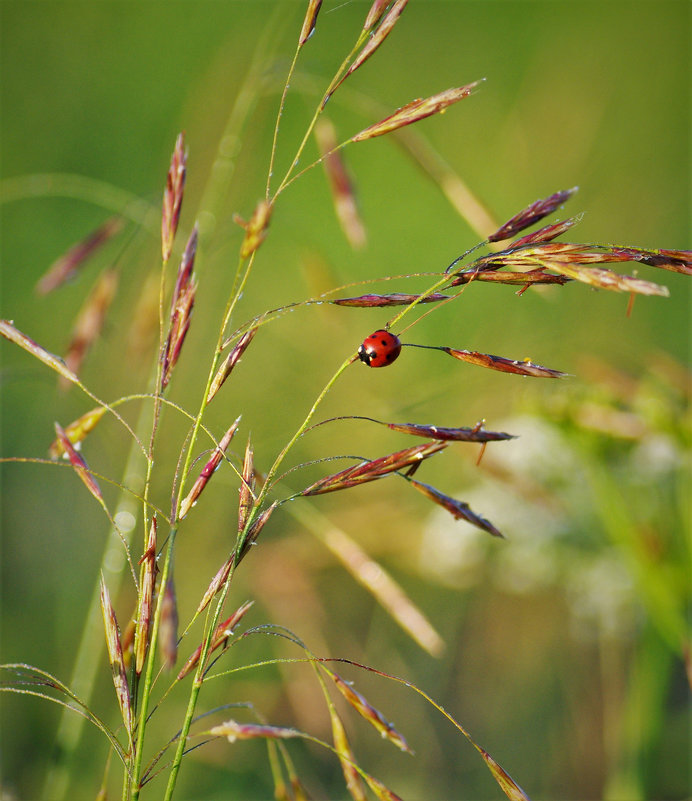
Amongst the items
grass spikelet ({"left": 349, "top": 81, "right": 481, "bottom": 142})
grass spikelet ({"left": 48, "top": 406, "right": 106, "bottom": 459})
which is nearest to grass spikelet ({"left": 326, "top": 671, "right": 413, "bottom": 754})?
grass spikelet ({"left": 48, "top": 406, "right": 106, "bottom": 459})

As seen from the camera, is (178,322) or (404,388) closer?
(178,322)

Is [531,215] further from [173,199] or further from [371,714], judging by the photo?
[371,714]

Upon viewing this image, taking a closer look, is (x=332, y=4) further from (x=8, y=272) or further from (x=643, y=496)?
(x=643, y=496)

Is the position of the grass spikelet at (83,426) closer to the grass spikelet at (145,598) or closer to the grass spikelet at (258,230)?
the grass spikelet at (145,598)

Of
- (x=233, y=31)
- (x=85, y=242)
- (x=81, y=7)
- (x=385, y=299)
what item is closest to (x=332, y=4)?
(x=233, y=31)

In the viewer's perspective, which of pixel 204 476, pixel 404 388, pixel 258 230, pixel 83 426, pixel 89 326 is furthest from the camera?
pixel 404 388

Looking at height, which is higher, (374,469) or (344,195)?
(344,195)

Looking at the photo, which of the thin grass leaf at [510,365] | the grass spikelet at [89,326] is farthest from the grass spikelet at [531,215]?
the grass spikelet at [89,326]

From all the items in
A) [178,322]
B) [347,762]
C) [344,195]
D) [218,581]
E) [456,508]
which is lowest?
[347,762]

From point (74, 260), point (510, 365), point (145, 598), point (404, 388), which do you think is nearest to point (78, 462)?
point (145, 598)
